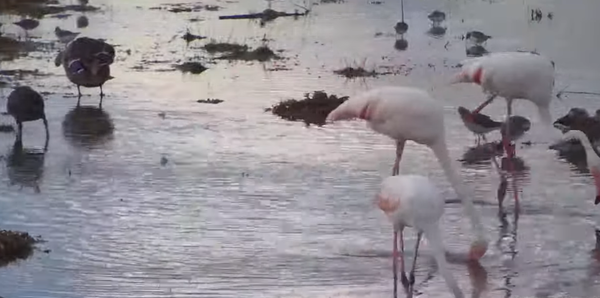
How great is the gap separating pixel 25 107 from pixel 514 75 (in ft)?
15.7

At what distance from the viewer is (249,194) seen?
29.6ft

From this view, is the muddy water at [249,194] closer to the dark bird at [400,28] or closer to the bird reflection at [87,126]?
the bird reflection at [87,126]

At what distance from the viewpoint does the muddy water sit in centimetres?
716

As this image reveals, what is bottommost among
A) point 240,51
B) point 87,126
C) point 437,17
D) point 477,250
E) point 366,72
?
point 477,250

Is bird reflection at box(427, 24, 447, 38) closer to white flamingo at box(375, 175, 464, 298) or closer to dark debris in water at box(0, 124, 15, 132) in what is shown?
dark debris in water at box(0, 124, 15, 132)

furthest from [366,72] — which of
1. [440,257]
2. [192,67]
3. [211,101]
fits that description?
[440,257]

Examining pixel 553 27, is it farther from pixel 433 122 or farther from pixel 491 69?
pixel 433 122

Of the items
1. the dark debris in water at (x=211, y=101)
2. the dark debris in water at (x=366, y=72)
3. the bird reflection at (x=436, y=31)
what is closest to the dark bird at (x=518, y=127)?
the dark debris in water at (x=211, y=101)

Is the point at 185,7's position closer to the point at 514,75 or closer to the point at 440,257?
the point at 514,75

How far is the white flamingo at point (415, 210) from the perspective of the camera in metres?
6.62

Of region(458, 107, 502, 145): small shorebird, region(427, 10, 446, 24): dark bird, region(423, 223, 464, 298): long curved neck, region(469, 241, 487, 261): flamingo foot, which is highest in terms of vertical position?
region(427, 10, 446, 24): dark bird

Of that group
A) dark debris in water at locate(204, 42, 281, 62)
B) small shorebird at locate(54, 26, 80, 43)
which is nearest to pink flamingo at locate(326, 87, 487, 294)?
dark debris in water at locate(204, 42, 281, 62)

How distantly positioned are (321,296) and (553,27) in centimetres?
1260

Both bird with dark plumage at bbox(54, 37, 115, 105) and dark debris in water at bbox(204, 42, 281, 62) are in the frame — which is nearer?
bird with dark plumage at bbox(54, 37, 115, 105)
